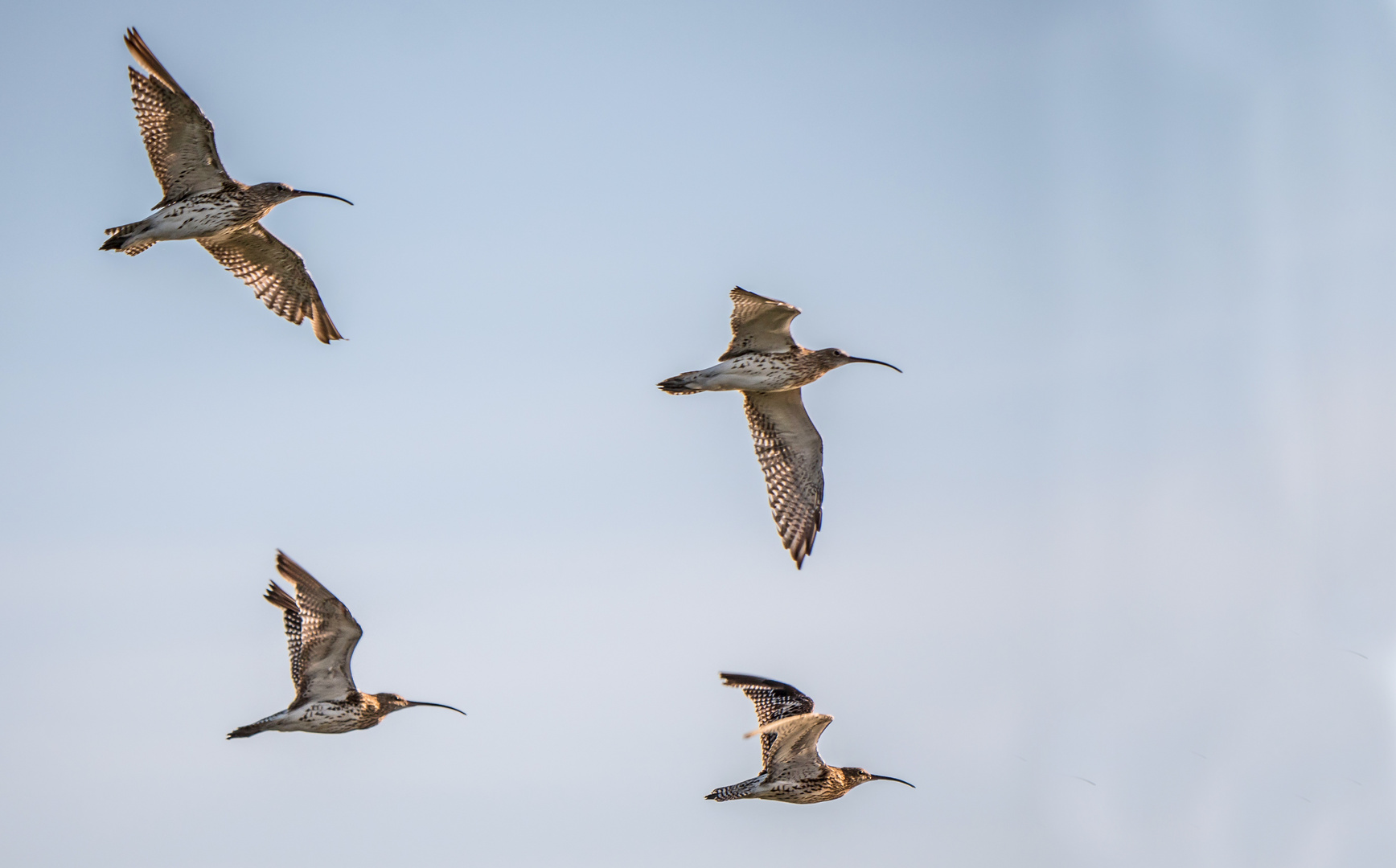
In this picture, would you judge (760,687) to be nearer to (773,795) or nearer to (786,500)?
(773,795)

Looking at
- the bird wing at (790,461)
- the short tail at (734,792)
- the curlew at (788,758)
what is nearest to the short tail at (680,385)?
the bird wing at (790,461)

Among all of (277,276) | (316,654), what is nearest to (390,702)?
(316,654)

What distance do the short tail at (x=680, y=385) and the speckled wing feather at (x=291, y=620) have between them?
5.77 m

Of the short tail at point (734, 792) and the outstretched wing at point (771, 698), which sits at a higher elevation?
the outstretched wing at point (771, 698)

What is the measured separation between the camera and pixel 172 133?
1775 centimetres

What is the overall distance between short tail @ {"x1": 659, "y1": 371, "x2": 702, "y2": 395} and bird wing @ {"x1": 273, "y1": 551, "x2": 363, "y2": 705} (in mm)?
5195

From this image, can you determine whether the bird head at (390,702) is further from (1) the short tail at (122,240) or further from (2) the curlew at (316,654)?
(1) the short tail at (122,240)

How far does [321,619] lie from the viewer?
60.4 feet

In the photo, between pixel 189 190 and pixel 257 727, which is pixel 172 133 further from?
pixel 257 727

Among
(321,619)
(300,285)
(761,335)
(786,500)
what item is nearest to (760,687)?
(786,500)

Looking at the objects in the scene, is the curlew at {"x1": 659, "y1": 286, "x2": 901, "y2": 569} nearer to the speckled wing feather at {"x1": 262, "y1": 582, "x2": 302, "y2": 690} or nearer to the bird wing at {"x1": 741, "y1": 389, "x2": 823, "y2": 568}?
the bird wing at {"x1": 741, "y1": 389, "x2": 823, "y2": 568}

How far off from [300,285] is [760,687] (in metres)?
8.74

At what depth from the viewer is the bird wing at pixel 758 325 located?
1730 centimetres

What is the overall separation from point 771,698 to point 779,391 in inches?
164
